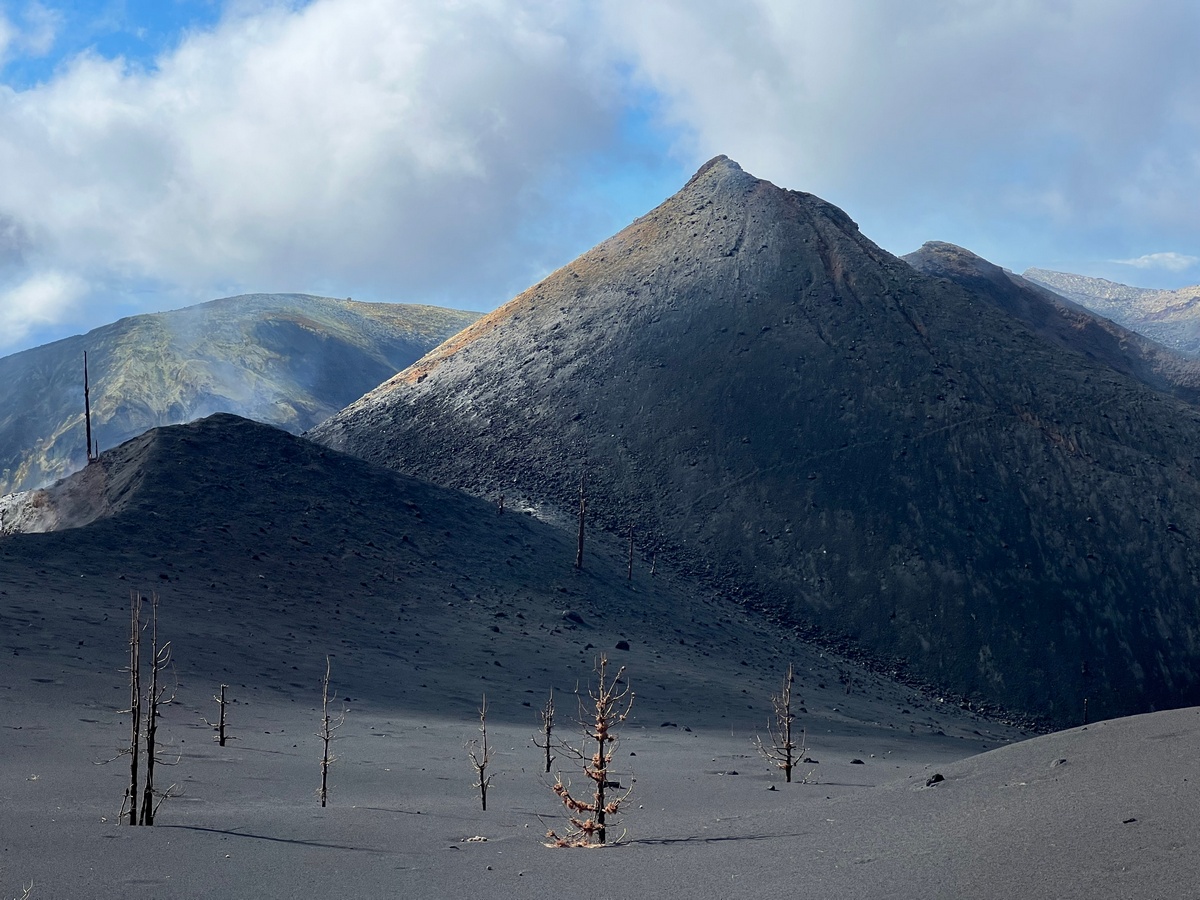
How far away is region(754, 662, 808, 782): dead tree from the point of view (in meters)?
27.7

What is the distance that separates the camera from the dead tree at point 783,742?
27.7m

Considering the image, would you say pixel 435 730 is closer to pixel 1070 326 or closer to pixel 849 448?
pixel 849 448

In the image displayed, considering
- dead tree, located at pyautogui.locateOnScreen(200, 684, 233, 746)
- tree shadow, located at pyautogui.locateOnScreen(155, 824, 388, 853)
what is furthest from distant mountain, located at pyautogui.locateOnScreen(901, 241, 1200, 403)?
tree shadow, located at pyautogui.locateOnScreen(155, 824, 388, 853)

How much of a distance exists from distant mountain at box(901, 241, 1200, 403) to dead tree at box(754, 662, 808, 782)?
75.8 meters

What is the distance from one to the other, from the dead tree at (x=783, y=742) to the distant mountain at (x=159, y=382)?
408ft

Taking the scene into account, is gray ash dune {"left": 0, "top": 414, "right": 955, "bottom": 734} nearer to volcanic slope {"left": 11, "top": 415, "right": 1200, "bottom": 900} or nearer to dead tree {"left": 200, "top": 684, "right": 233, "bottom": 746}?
volcanic slope {"left": 11, "top": 415, "right": 1200, "bottom": 900}

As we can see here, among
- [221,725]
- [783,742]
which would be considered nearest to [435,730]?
[221,725]

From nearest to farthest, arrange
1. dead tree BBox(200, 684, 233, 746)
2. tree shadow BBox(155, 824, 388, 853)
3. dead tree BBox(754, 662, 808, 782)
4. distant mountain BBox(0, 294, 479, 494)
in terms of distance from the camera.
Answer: tree shadow BBox(155, 824, 388, 853) < dead tree BBox(754, 662, 808, 782) < dead tree BBox(200, 684, 233, 746) < distant mountain BBox(0, 294, 479, 494)

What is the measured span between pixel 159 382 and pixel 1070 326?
129m

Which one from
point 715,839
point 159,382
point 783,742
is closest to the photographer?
point 715,839

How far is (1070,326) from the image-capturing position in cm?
11556

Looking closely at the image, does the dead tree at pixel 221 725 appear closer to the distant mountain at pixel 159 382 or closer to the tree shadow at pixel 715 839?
the tree shadow at pixel 715 839

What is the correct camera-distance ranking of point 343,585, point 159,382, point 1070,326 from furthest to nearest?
point 159,382
point 1070,326
point 343,585

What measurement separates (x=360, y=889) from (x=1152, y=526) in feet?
234
